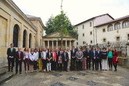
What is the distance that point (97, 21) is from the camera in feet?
180

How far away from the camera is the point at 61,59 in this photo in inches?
595

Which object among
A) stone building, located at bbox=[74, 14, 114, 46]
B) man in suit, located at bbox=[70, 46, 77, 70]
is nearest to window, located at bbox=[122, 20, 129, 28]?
stone building, located at bbox=[74, 14, 114, 46]

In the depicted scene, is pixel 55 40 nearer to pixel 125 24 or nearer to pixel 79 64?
pixel 125 24

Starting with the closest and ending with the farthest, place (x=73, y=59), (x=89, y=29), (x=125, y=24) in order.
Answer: (x=73, y=59), (x=125, y=24), (x=89, y=29)

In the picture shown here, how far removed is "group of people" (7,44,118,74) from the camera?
13.9 m

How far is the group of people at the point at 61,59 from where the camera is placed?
45.6 feet

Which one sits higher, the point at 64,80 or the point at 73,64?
the point at 73,64

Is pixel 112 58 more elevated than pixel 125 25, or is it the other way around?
pixel 125 25

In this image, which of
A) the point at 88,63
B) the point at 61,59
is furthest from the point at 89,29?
the point at 61,59

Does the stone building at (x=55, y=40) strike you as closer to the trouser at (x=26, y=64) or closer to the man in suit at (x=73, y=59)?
the man in suit at (x=73, y=59)

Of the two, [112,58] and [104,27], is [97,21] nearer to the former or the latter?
[104,27]

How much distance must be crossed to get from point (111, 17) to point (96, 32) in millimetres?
7233

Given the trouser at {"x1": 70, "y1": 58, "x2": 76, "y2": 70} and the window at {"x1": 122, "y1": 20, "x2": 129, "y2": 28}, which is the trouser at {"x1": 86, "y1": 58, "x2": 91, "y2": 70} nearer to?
the trouser at {"x1": 70, "y1": 58, "x2": 76, "y2": 70}

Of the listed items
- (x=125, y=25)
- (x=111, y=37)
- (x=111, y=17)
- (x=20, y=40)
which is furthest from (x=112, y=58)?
(x=111, y=17)
